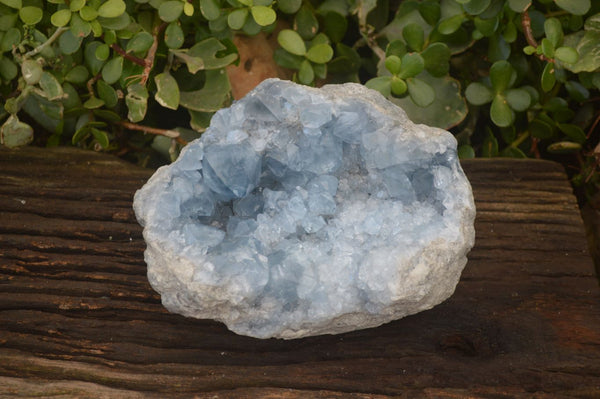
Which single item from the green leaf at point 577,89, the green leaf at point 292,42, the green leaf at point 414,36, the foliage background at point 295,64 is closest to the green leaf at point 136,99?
the foliage background at point 295,64

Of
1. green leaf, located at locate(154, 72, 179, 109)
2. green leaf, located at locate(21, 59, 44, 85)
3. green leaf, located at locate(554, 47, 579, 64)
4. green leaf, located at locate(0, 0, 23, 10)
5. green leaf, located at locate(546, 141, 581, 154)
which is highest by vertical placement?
green leaf, located at locate(554, 47, 579, 64)

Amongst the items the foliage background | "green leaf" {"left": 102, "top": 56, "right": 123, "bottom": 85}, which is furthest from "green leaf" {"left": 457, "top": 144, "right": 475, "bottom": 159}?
"green leaf" {"left": 102, "top": 56, "right": 123, "bottom": 85}

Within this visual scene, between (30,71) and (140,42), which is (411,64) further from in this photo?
(30,71)

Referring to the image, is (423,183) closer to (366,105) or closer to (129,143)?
(366,105)

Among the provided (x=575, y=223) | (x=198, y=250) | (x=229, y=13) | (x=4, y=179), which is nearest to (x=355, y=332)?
(x=198, y=250)

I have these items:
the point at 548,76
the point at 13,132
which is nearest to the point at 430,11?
the point at 548,76

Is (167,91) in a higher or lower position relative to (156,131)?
higher

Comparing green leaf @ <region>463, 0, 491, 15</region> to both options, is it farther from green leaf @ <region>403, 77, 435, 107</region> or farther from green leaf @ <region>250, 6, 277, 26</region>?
green leaf @ <region>250, 6, 277, 26</region>
